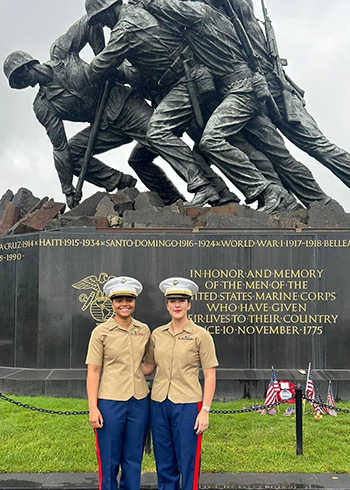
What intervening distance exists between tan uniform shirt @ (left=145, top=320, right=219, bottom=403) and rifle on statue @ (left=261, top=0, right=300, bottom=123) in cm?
861

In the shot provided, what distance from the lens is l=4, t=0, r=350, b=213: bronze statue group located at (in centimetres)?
992

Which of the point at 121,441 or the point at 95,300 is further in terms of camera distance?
the point at 95,300

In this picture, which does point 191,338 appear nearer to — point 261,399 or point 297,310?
point 261,399

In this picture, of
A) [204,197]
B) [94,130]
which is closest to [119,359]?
[204,197]

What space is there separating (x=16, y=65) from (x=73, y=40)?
4.38 ft

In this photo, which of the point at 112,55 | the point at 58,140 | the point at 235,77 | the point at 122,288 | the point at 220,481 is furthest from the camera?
the point at 58,140

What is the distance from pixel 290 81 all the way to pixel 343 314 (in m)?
6.16

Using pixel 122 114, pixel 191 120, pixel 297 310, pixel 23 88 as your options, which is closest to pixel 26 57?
pixel 23 88

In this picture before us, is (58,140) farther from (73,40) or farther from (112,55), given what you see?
(112,55)

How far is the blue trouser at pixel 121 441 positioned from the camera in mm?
3482

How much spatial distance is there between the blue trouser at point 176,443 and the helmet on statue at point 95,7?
911cm

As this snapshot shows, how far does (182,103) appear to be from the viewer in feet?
33.8

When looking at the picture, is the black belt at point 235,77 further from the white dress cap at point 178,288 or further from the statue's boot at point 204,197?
the white dress cap at point 178,288

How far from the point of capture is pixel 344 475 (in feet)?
15.0
